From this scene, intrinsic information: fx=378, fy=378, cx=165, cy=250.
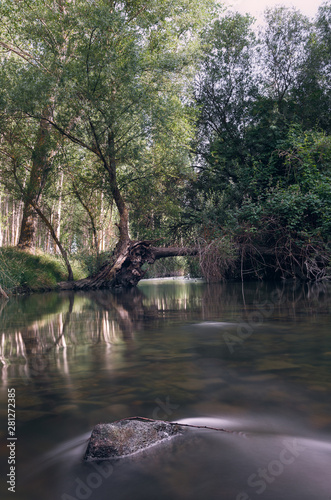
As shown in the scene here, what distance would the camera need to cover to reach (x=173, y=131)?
16984 mm

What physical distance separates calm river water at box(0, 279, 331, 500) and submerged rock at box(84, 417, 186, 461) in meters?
0.07

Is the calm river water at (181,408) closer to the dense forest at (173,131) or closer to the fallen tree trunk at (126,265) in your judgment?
the dense forest at (173,131)

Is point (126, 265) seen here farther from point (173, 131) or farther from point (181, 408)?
point (181, 408)

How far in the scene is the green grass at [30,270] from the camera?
15.7 m

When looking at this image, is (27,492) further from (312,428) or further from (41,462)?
(312,428)

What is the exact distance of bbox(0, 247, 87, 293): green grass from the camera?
15.7m

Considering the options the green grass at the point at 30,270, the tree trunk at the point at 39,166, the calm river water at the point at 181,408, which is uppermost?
the tree trunk at the point at 39,166

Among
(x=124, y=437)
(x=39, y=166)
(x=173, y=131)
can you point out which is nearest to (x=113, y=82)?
(x=173, y=131)

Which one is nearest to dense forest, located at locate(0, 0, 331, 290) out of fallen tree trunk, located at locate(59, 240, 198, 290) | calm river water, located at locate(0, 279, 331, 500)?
fallen tree trunk, located at locate(59, 240, 198, 290)

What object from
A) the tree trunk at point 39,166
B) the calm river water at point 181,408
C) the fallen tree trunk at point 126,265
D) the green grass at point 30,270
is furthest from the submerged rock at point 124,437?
the tree trunk at point 39,166

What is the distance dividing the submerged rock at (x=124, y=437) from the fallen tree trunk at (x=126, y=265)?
597 inches

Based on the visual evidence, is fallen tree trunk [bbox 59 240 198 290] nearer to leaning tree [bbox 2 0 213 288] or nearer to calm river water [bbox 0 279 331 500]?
leaning tree [bbox 2 0 213 288]

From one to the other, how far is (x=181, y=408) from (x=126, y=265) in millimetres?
15517

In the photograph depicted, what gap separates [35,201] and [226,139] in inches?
419
